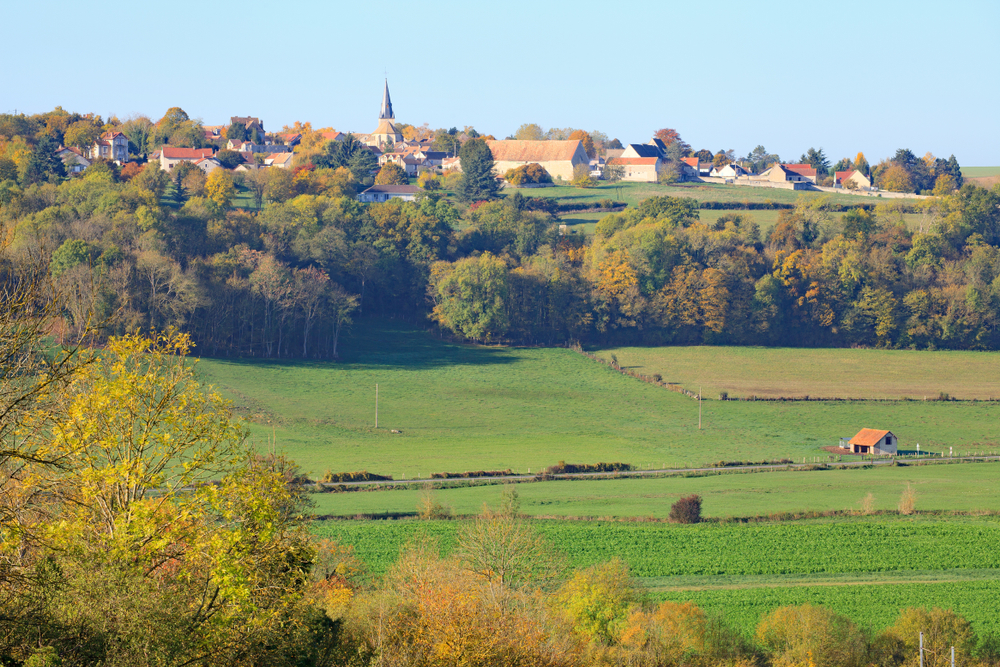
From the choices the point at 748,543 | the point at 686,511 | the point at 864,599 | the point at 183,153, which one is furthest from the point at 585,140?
the point at 864,599

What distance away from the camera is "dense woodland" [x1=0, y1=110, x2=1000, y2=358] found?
249 feet

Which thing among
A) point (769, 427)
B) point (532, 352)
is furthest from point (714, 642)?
point (532, 352)

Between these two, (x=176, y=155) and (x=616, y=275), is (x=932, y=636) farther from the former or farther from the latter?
(x=176, y=155)

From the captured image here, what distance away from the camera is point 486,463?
5175 cm

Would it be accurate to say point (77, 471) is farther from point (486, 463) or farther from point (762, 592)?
point (486, 463)

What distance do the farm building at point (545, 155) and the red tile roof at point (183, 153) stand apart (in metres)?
42.7

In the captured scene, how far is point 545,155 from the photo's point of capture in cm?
15388

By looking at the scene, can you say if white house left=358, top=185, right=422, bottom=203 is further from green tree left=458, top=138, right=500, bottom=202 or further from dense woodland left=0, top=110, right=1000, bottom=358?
dense woodland left=0, top=110, right=1000, bottom=358

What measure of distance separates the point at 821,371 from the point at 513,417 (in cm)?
2612

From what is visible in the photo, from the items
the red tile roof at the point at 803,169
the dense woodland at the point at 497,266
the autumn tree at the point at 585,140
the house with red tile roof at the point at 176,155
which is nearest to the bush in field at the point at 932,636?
the dense woodland at the point at 497,266

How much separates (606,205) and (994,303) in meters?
44.0

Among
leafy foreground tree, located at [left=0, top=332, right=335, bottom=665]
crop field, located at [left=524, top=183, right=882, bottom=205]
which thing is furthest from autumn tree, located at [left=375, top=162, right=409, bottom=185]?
leafy foreground tree, located at [left=0, top=332, right=335, bottom=665]

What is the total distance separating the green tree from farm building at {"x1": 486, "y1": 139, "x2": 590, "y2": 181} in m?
30.9

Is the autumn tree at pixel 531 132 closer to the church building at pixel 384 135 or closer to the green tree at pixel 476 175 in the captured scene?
the church building at pixel 384 135
